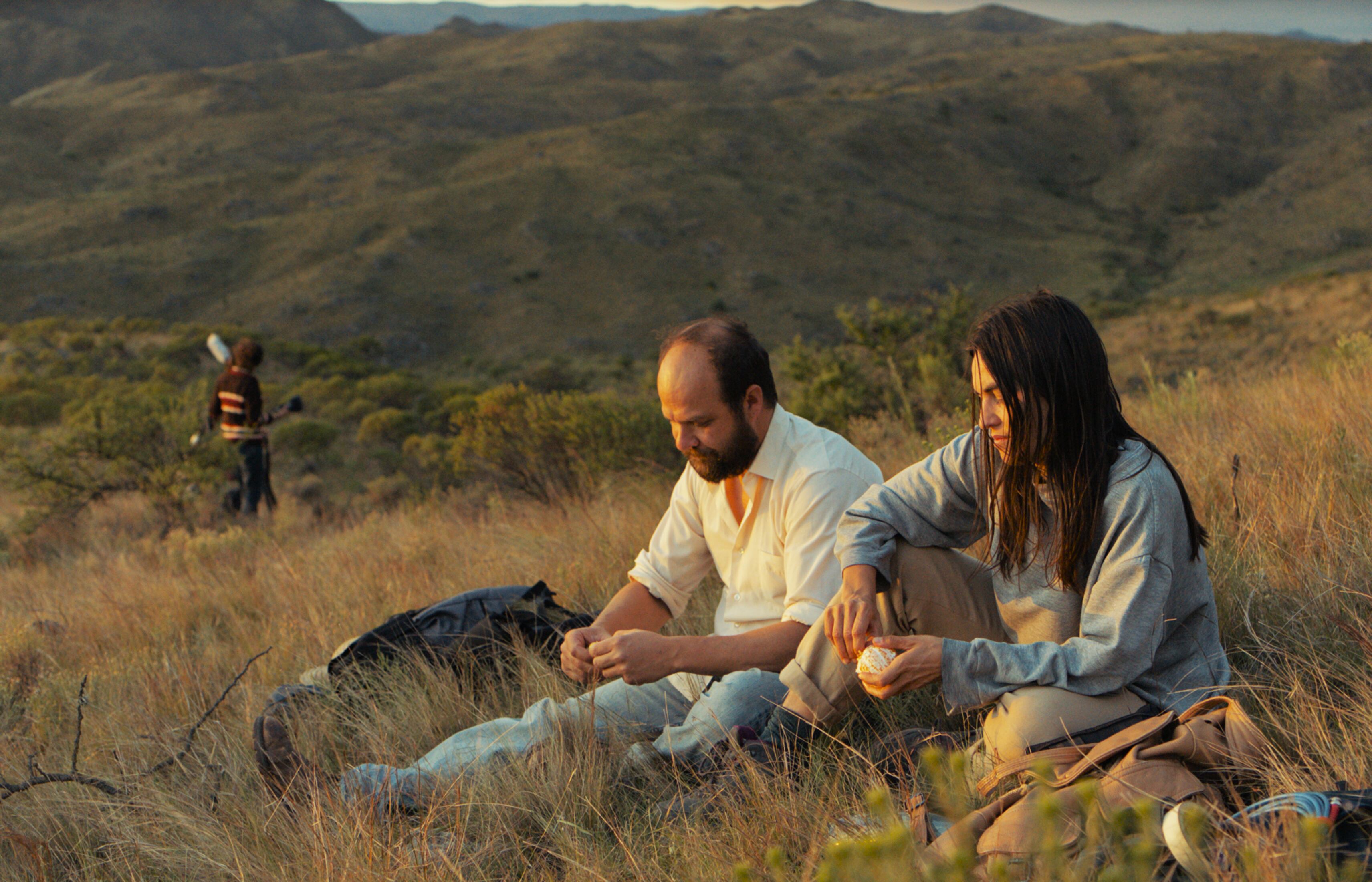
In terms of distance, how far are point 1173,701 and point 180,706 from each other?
11.6ft

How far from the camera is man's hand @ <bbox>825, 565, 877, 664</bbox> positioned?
2320 millimetres

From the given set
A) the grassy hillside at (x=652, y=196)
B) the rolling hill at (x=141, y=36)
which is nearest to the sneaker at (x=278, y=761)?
the grassy hillside at (x=652, y=196)

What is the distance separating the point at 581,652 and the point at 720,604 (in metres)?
0.59

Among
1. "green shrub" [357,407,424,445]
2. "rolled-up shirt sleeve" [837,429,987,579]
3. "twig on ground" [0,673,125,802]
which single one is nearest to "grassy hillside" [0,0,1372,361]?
"green shrub" [357,407,424,445]

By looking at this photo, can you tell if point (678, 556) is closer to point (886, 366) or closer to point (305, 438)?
point (886, 366)

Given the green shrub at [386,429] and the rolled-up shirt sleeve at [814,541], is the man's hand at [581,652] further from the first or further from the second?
the green shrub at [386,429]

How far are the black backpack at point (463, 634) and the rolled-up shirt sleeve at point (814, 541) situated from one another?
3.78 feet

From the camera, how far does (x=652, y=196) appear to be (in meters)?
52.5

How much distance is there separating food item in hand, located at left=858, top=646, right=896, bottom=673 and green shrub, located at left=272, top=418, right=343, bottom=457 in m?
17.0

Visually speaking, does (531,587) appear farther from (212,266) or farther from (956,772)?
(212,266)

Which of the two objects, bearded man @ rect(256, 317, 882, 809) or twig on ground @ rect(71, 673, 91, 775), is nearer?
bearded man @ rect(256, 317, 882, 809)

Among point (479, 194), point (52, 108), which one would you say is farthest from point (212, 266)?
point (52, 108)

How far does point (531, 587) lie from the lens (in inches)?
149

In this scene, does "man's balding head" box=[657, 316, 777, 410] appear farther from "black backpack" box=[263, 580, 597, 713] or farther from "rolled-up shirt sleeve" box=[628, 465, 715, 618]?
"black backpack" box=[263, 580, 597, 713]
